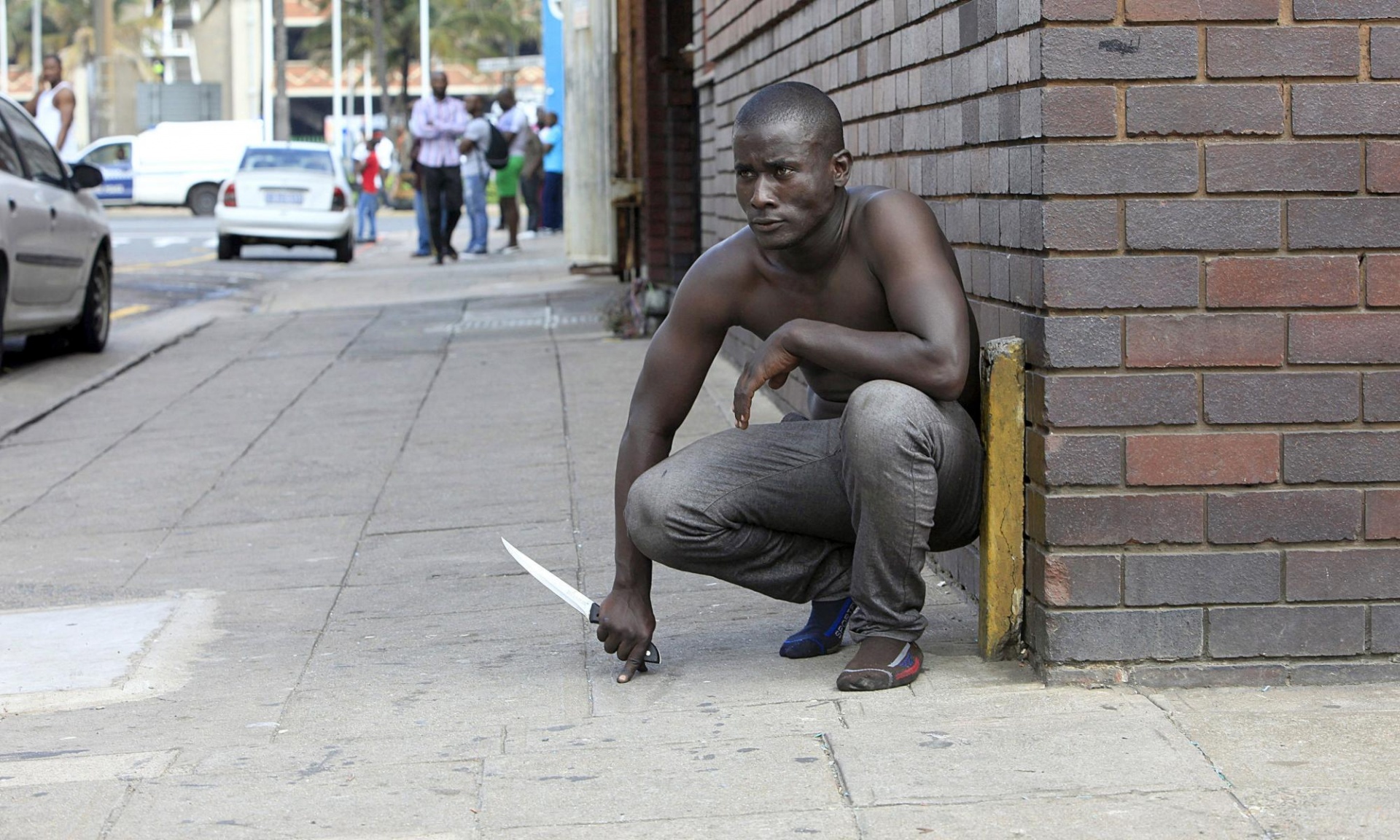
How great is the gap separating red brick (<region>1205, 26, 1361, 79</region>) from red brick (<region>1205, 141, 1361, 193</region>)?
5.6 inches

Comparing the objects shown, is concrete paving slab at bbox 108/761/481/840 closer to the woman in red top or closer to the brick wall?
the brick wall

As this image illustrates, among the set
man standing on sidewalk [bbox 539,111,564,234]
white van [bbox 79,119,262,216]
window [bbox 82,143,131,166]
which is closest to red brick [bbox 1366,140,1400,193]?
man standing on sidewalk [bbox 539,111,564,234]

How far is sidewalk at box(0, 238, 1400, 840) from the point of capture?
2953mm

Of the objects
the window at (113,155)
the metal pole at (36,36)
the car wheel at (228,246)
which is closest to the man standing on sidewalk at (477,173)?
the car wheel at (228,246)

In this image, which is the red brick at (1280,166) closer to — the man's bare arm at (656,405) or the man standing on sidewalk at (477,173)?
the man's bare arm at (656,405)

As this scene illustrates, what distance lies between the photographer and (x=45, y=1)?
232ft

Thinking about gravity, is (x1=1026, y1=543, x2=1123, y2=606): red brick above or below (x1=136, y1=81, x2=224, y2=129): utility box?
below

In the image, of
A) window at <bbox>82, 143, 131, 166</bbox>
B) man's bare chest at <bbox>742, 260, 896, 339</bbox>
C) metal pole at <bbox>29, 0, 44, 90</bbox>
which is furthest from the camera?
metal pole at <bbox>29, 0, 44, 90</bbox>

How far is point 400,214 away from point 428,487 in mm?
34270

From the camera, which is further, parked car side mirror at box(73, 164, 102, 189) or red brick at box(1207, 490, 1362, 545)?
parked car side mirror at box(73, 164, 102, 189)

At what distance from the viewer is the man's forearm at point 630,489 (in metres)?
3.81

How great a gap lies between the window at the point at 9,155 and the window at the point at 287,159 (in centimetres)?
1067

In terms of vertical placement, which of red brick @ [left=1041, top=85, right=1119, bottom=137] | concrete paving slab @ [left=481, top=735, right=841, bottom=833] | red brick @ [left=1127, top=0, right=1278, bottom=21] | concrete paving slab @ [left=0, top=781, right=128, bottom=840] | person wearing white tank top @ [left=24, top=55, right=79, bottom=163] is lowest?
concrete paving slab @ [left=0, top=781, right=128, bottom=840]

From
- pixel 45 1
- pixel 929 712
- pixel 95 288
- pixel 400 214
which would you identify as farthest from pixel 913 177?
pixel 45 1
